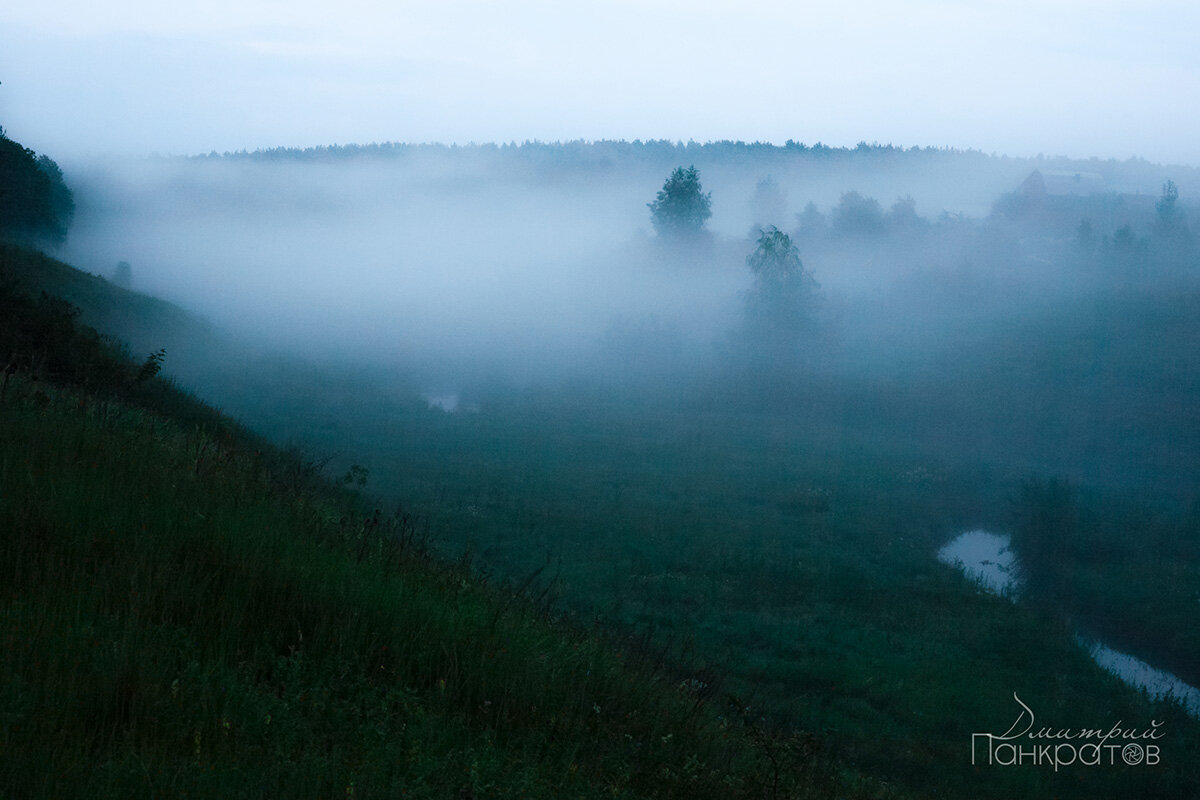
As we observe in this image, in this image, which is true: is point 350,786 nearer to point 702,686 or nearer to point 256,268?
point 702,686

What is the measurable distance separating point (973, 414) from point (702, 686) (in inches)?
1821

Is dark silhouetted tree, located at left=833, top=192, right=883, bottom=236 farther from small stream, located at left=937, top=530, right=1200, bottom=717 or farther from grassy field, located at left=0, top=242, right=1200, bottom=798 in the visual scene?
grassy field, located at left=0, top=242, right=1200, bottom=798

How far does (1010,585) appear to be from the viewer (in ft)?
77.2

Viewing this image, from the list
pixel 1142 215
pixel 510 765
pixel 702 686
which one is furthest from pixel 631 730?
pixel 1142 215

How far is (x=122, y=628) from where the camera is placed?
4.07m

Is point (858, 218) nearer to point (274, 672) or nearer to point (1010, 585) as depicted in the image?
point (1010, 585)

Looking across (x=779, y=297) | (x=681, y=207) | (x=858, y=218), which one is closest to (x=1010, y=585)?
(x=779, y=297)

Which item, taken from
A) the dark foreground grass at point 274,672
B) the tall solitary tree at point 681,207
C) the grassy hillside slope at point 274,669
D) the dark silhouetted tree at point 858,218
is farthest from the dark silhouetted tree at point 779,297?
the dark foreground grass at point 274,672

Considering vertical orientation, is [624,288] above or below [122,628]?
above

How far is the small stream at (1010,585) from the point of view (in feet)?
54.4

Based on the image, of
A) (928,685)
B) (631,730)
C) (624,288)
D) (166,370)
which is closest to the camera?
(631,730)

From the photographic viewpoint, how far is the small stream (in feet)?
54.4

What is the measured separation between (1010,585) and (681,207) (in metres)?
65.6

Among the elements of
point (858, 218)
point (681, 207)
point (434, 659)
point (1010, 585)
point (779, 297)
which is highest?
point (858, 218)
